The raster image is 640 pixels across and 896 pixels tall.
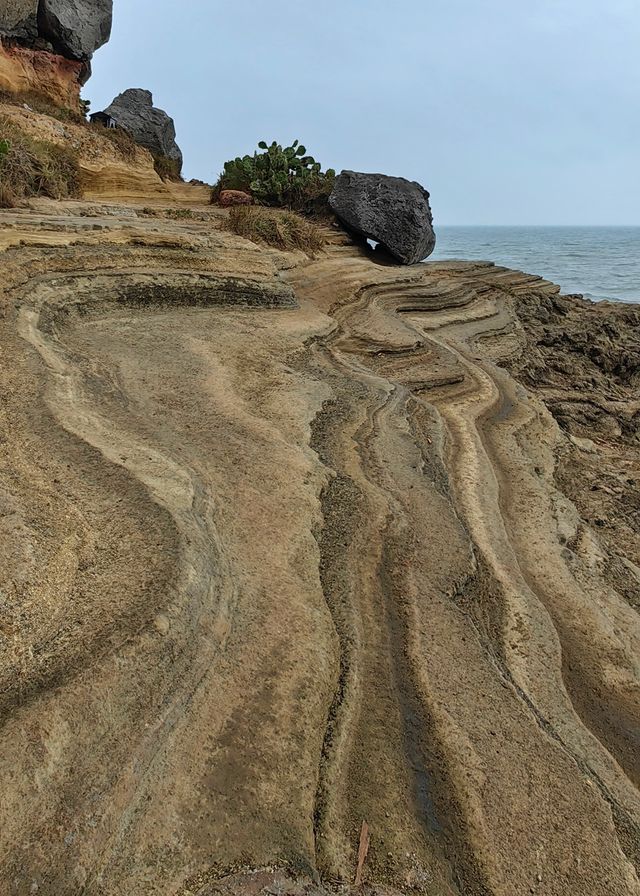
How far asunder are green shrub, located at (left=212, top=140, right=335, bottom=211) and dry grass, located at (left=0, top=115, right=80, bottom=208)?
3944mm

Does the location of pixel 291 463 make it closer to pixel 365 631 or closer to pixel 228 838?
pixel 365 631

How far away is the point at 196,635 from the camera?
2.84 metres

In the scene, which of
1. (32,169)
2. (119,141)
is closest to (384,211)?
(119,141)

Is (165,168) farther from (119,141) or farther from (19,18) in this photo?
(19,18)

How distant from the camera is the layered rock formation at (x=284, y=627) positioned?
7.36ft

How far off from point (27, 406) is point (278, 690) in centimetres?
276

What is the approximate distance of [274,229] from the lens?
11.9 metres

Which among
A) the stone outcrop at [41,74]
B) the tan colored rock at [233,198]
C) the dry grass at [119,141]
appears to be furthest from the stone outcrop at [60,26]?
the tan colored rock at [233,198]

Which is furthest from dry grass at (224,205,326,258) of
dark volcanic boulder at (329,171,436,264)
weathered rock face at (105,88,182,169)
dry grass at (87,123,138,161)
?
weathered rock face at (105,88,182,169)

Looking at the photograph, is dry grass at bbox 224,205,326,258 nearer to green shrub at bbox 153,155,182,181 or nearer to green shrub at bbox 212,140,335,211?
green shrub at bbox 212,140,335,211

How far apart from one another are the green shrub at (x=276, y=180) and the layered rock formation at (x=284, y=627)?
379 inches

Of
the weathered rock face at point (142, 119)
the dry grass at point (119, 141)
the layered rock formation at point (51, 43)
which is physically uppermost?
the layered rock formation at point (51, 43)

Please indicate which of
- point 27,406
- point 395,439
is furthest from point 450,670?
point 27,406

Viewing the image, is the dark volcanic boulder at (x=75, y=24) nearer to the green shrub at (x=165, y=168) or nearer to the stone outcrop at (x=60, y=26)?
the stone outcrop at (x=60, y=26)
